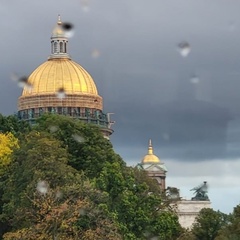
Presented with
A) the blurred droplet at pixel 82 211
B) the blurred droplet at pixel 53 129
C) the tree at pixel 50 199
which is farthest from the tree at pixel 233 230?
the blurred droplet at pixel 53 129

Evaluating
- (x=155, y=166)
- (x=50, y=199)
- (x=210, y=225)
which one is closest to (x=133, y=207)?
(x=50, y=199)

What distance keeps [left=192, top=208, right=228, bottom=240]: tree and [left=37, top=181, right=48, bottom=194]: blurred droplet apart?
23.2 meters

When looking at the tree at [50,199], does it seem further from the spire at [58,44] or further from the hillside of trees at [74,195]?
the spire at [58,44]

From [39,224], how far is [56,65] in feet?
291

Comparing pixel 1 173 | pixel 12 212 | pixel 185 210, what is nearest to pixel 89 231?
pixel 12 212

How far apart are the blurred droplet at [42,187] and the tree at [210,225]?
2316 cm

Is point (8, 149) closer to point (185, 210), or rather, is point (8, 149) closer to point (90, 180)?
point (90, 180)

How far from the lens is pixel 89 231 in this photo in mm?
78312

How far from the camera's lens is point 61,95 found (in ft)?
525

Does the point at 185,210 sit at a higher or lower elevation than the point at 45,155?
higher

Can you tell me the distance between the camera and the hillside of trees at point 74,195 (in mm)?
78812

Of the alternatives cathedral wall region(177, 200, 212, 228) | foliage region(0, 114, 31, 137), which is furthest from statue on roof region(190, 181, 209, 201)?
foliage region(0, 114, 31, 137)

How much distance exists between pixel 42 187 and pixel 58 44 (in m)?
90.0

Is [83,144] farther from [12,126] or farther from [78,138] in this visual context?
[12,126]
